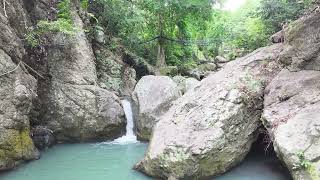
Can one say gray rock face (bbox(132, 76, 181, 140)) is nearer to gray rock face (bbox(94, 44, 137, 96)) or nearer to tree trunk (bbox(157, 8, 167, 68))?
gray rock face (bbox(94, 44, 137, 96))

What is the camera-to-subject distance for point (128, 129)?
38.7ft

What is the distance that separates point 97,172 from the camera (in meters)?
8.63

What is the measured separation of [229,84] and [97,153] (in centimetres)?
400

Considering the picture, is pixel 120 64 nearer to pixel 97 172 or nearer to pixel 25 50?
pixel 25 50

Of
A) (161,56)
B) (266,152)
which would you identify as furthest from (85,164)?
(161,56)

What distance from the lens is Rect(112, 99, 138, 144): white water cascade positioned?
11273mm

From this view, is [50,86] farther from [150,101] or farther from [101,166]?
[101,166]

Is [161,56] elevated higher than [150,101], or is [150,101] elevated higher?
[161,56]

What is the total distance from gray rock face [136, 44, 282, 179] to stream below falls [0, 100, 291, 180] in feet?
1.32

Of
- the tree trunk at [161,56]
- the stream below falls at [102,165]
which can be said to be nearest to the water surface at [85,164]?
the stream below falls at [102,165]

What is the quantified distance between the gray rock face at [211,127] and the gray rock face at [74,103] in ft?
9.79

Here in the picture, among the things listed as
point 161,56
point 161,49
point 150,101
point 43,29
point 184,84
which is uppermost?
point 161,49

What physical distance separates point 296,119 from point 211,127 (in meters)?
1.69

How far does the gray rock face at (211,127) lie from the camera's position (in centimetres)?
729
